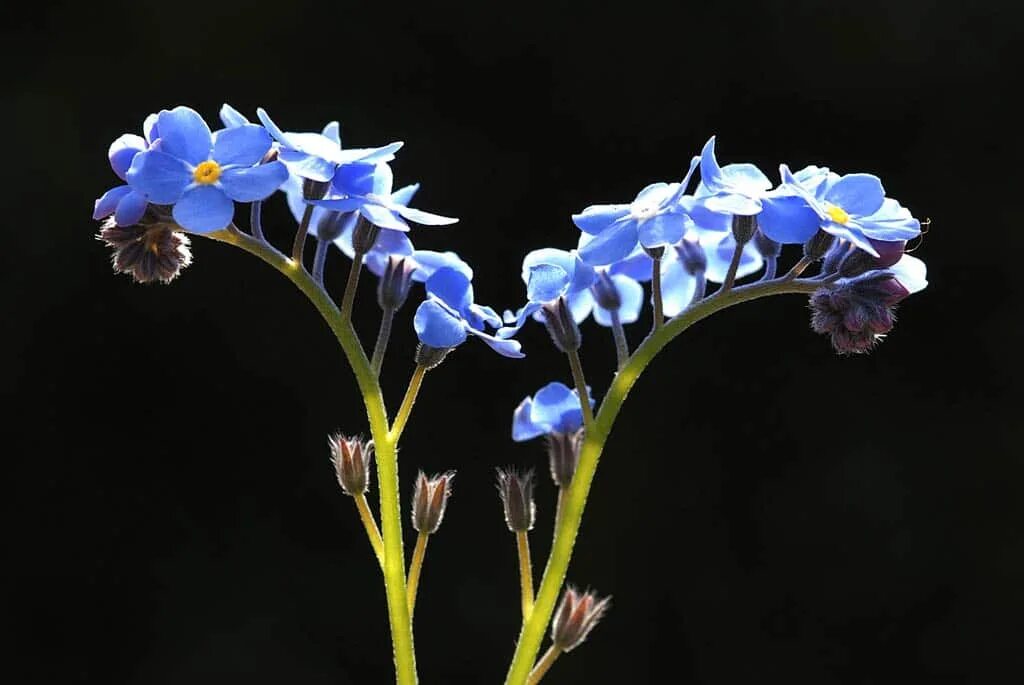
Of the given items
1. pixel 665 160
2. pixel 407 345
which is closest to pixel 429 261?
pixel 407 345

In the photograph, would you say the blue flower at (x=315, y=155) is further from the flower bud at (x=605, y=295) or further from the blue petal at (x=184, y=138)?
the flower bud at (x=605, y=295)

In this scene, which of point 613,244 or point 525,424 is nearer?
point 613,244

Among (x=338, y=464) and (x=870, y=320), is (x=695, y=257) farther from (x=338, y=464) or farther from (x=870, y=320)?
(x=338, y=464)

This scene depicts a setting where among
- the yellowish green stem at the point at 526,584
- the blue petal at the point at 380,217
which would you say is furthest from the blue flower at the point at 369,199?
the yellowish green stem at the point at 526,584

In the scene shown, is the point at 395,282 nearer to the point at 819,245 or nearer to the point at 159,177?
the point at 159,177

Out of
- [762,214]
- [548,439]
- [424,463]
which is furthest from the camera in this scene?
[424,463]

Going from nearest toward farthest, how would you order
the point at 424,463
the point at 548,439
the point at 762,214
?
the point at 762,214, the point at 548,439, the point at 424,463

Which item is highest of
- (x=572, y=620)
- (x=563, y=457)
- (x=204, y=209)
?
(x=204, y=209)

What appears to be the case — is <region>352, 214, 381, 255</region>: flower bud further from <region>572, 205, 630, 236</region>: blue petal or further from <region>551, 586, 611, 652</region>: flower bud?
<region>551, 586, 611, 652</region>: flower bud

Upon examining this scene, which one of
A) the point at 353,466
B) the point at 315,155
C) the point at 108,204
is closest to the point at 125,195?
the point at 108,204
